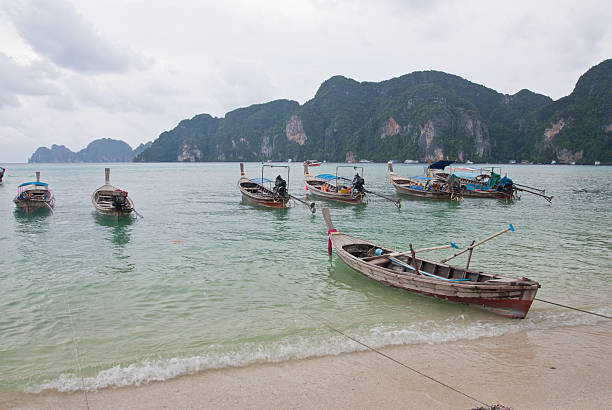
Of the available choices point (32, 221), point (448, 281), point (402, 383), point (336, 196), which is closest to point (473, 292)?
point (448, 281)

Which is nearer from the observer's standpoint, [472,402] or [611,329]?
[472,402]

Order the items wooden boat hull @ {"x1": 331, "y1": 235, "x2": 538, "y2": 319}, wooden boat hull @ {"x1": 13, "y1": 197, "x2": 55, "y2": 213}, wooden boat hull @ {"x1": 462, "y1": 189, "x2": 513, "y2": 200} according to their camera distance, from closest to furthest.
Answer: wooden boat hull @ {"x1": 331, "y1": 235, "x2": 538, "y2": 319} → wooden boat hull @ {"x1": 13, "y1": 197, "x2": 55, "y2": 213} → wooden boat hull @ {"x1": 462, "y1": 189, "x2": 513, "y2": 200}

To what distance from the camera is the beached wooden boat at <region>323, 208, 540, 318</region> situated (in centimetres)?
822

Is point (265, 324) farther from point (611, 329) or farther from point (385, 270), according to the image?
point (611, 329)

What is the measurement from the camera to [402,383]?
607 cm

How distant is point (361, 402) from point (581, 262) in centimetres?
1241

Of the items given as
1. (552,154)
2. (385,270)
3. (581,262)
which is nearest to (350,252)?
(385,270)

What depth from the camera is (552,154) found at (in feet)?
539

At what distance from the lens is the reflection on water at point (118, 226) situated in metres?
17.4

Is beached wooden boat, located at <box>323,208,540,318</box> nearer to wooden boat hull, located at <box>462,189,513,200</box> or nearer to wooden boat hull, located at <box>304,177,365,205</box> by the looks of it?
wooden boat hull, located at <box>304,177,365,205</box>

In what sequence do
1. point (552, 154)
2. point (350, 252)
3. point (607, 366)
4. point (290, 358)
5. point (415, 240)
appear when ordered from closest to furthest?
1. point (607, 366)
2. point (290, 358)
3. point (350, 252)
4. point (415, 240)
5. point (552, 154)

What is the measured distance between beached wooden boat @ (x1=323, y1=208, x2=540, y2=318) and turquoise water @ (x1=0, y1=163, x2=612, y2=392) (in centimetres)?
33

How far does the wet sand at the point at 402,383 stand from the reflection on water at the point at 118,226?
12.3m

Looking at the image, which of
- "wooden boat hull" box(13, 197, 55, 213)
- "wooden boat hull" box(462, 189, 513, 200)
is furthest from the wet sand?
"wooden boat hull" box(462, 189, 513, 200)
